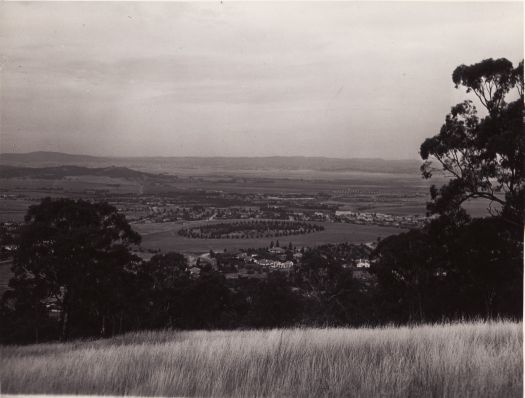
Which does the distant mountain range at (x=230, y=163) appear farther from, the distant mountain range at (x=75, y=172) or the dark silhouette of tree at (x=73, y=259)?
the dark silhouette of tree at (x=73, y=259)

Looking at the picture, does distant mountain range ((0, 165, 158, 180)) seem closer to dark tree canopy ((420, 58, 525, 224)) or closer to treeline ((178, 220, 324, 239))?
treeline ((178, 220, 324, 239))

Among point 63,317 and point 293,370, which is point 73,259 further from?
point 293,370

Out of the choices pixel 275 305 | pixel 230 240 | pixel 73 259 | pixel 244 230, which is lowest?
pixel 275 305

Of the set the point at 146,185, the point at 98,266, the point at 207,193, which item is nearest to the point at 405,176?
the point at 207,193

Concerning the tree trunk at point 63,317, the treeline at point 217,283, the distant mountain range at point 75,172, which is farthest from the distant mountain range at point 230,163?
the tree trunk at point 63,317

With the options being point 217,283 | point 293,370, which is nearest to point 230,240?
point 217,283

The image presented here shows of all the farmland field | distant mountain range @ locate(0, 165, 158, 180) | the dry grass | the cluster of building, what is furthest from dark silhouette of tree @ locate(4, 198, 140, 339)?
the dry grass

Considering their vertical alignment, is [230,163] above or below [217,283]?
above
